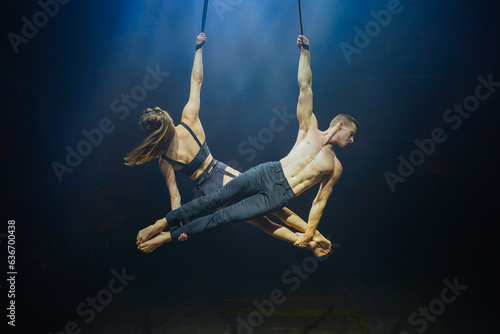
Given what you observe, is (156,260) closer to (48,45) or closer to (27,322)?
(27,322)

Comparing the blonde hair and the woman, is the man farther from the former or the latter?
the blonde hair

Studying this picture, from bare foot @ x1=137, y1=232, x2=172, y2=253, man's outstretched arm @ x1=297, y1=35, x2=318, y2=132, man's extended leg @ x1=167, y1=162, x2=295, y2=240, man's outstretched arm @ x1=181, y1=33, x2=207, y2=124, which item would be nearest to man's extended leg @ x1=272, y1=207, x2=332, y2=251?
man's extended leg @ x1=167, y1=162, x2=295, y2=240

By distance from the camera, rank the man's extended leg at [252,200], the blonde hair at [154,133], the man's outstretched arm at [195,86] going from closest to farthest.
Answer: the man's extended leg at [252,200], the blonde hair at [154,133], the man's outstretched arm at [195,86]

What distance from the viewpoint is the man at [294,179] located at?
3754 mm

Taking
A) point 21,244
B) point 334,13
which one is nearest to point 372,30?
point 334,13

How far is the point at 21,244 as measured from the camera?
4.89 metres

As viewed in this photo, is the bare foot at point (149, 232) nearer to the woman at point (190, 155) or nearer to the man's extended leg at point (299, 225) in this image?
the woman at point (190, 155)

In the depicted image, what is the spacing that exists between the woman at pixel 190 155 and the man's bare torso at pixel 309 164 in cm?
36

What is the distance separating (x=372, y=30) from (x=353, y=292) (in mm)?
3666

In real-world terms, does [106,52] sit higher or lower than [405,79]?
higher

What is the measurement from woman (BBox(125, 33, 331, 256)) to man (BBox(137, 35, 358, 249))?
0.17 metres

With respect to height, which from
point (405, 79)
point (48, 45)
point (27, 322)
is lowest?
point (405, 79)

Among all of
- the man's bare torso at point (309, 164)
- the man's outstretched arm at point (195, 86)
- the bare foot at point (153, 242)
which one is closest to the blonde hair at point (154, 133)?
the man's outstretched arm at point (195, 86)

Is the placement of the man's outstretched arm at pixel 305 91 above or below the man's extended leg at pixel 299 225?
above
